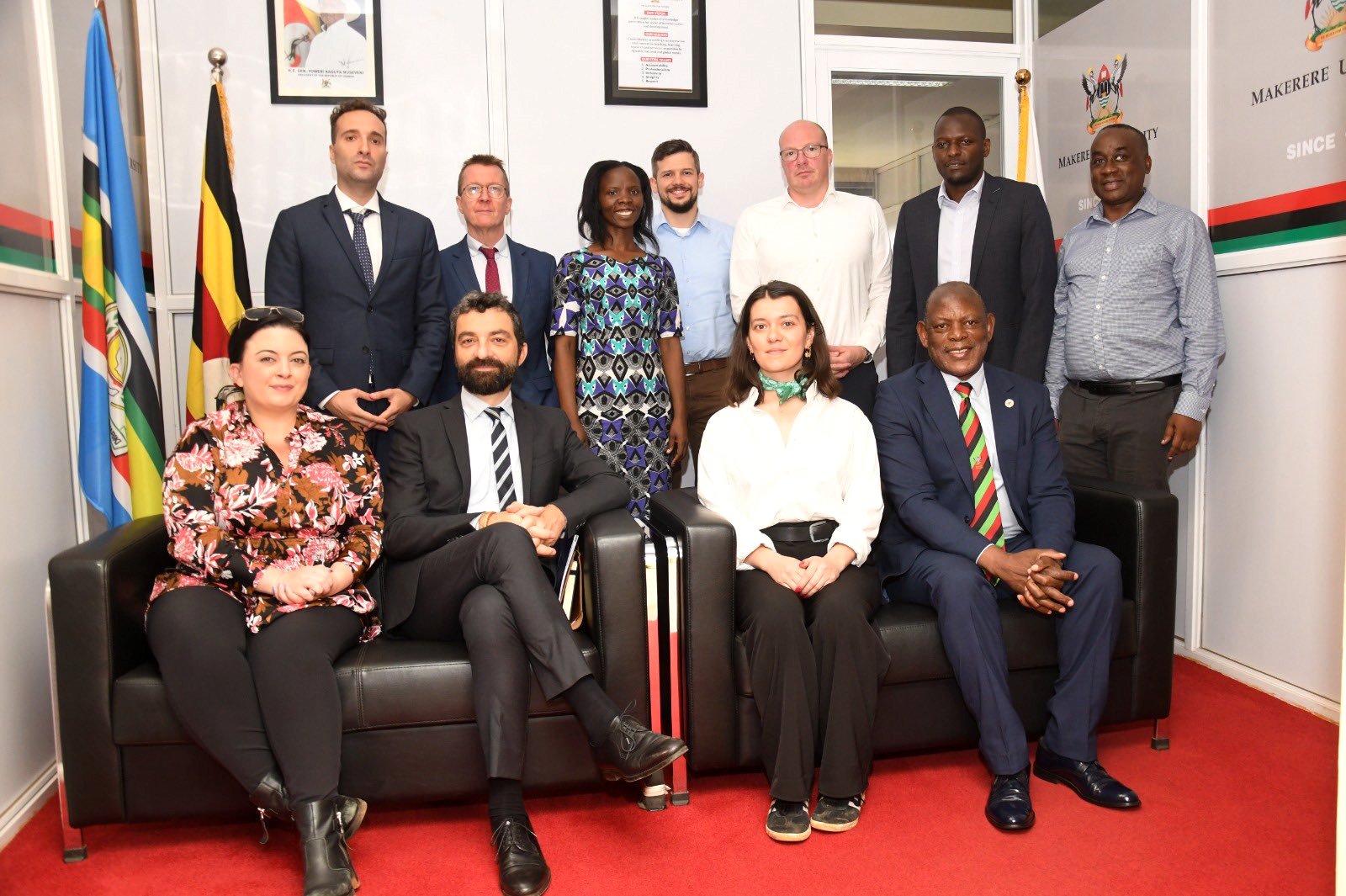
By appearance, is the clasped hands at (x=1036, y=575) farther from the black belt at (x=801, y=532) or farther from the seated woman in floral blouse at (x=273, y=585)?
the seated woman in floral blouse at (x=273, y=585)

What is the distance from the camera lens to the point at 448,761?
2359 mm

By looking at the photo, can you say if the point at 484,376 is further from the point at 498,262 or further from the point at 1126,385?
the point at 1126,385

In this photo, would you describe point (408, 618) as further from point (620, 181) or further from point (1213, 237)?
point (1213, 237)

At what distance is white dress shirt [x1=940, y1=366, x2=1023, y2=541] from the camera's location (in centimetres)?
285

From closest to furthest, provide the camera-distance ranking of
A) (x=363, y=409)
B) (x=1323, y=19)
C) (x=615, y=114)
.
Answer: (x=1323, y=19), (x=363, y=409), (x=615, y=114)

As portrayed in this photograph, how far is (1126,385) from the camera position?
3.37m

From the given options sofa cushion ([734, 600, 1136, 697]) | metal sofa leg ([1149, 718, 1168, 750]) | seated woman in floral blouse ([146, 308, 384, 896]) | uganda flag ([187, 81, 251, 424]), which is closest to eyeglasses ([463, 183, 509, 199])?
uganda flag ([187, 81, 251, 424])

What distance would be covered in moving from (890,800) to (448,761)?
111 centimetres

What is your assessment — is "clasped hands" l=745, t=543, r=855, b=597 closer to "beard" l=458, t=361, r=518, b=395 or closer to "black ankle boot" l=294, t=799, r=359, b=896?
"beard" l=458, t=361, r=518, b=395

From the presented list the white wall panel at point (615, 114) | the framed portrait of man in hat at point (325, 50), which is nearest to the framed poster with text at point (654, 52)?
the white wall panel at point (615, 114)

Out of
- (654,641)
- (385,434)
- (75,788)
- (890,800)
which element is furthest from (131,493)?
(890,800)

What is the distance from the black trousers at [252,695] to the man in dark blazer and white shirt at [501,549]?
0.33 m

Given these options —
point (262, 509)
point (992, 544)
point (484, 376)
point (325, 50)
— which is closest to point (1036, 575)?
point (992, 544)

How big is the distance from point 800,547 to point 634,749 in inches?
30.3
